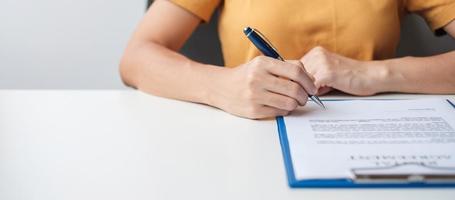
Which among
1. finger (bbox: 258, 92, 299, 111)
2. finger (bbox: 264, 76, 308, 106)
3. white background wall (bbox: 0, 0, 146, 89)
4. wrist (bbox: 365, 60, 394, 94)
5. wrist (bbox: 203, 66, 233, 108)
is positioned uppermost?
wrist (bbox: 365, 60, 394, 94)

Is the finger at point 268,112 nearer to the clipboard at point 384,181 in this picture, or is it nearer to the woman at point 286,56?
the woman at point 286,56

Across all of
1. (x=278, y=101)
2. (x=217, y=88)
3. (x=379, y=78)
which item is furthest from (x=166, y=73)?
(x=379, y=78)

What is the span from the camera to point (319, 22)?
89 centimetres

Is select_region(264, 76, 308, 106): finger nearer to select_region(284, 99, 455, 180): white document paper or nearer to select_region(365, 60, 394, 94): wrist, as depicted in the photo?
select_region(284, 99, 455, 180): white document paper

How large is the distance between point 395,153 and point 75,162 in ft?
1.22

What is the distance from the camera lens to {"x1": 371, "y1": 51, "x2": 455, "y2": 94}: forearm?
2.57 ft

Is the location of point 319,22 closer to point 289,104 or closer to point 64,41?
point 289,104

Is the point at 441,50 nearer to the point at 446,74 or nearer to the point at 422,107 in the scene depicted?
the point at 446,74

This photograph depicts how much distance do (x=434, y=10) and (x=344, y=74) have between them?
310 millimetres

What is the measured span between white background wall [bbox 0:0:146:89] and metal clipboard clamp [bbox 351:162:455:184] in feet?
3.01

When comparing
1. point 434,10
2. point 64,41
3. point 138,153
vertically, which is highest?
point 434,10

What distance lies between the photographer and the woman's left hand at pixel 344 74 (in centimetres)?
77

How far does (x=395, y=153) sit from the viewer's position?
519 millimetres

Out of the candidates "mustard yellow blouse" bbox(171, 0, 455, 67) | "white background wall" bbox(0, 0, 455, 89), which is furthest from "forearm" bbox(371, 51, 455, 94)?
"white background wall" bbox(0, 0, 455, 89)
